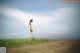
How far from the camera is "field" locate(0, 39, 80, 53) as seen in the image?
216cm

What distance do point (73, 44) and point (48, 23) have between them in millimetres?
491

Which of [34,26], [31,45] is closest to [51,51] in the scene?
[31,45]

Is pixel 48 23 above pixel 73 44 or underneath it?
above

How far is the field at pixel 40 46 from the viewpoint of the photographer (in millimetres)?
2158

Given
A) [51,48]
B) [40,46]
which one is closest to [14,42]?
[40,46]

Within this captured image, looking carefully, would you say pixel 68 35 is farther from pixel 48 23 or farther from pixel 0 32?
pixel 0 32

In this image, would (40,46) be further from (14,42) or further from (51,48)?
(14,42)

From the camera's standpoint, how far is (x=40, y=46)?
85.8 inches

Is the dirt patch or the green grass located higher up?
the green grass

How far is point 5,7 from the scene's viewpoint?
2189 millimetres

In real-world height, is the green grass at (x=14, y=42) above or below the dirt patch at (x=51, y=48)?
above

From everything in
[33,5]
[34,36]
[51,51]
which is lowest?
[51,51]

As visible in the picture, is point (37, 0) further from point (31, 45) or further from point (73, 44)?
point (73, 44)

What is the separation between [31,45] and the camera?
2178mm
